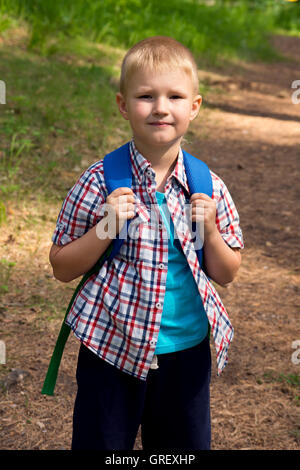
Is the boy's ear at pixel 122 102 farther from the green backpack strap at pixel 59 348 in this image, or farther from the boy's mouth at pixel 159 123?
the green backpack strap at pixel 59 348

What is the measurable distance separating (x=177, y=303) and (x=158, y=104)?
0.64 meters

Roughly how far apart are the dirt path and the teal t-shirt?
127cm

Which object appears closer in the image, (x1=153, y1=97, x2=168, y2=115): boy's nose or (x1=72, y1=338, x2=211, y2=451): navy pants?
(x1=153, y1=97, x2=168, y2=115): boy's nose

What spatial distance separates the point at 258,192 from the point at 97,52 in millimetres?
3798

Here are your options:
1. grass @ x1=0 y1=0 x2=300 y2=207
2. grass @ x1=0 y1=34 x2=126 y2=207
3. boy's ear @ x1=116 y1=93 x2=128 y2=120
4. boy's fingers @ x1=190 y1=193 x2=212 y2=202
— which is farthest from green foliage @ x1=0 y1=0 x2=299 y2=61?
boy's fingers @ x1=190 y1=193 x2=212 y2=202

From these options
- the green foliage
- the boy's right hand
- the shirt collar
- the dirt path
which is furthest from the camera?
the green foliage

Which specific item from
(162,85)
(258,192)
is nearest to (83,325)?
(162,85)

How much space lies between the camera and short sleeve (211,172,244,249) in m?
1.95

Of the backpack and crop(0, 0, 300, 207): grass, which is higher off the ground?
crop(0, 0, 300, 207): grass

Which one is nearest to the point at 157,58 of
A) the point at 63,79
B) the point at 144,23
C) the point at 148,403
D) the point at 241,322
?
the point at 148,403

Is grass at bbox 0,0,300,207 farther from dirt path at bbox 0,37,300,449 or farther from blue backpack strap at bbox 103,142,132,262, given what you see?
blue backpack strap at bbox 103,142,132,262

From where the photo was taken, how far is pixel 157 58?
181cm

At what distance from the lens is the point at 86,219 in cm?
185

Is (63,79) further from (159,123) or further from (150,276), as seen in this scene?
(150,276)
